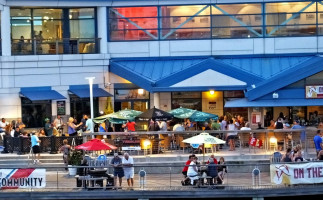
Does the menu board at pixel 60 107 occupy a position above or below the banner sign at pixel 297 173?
above

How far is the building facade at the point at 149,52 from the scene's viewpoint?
170 feet

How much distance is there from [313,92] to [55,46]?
Answer: 14228mm

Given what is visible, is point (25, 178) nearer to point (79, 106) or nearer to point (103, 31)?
point (79, 106)

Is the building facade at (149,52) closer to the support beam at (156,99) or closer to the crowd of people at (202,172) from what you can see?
the support beam at (156,99)

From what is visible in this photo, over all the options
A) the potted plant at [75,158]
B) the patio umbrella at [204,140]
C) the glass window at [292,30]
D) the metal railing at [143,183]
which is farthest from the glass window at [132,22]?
the metal railing at [143,183]

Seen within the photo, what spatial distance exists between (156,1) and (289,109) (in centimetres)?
955

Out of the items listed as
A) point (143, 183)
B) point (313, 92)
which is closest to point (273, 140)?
point (143, 183)

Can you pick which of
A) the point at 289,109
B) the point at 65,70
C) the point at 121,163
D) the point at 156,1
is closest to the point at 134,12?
the point at 156,1

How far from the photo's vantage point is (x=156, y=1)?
178 ft

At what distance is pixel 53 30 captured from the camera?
2132 inches

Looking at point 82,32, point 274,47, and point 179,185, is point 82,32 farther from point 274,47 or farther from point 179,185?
point 179,185

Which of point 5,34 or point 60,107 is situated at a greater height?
point 5,34

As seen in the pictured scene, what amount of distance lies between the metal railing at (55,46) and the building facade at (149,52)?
0.05 m

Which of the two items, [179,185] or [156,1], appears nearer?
[179,185]
